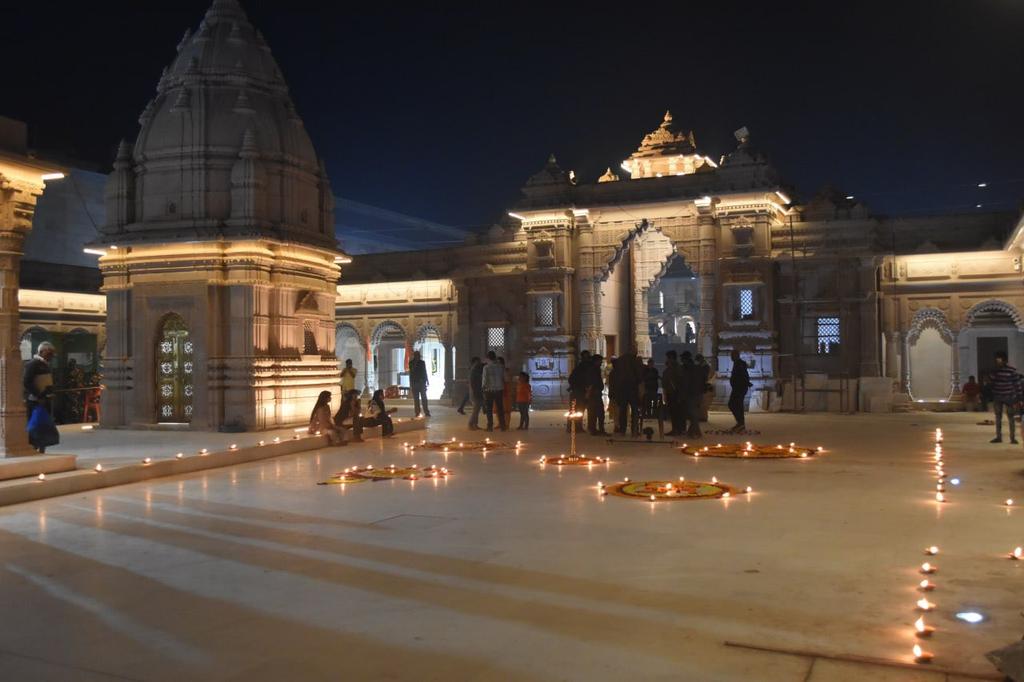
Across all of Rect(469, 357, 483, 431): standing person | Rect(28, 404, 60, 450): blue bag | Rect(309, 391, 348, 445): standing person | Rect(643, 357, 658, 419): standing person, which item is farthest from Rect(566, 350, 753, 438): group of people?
Rect(28, 404, 60, 450): blue bag

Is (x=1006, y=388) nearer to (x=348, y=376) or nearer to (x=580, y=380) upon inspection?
(x=580, y=380)

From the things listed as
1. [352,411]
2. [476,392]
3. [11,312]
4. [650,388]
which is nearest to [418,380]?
[476,392]

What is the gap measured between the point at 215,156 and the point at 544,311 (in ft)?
44.4

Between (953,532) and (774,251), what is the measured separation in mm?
20642

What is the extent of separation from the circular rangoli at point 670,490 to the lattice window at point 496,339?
20.8 m

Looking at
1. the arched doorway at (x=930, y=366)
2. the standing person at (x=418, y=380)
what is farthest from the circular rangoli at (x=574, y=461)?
the arched doorway at (x=930, y=366)

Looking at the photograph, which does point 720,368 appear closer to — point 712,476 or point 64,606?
point 712,476

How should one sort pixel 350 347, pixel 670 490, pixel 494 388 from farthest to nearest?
pixel 350 347 < pixel 494 388 < pixel 670 490

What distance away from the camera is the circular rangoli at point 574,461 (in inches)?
524

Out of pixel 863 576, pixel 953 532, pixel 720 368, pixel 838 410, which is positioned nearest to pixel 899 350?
pixel 838 410

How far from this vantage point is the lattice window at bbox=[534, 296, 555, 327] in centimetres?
2980

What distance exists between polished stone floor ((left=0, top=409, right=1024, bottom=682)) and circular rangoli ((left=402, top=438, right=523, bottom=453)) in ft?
13.6

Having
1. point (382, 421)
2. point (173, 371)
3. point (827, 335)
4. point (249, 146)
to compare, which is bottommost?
point (382, 421)

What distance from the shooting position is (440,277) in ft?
109
